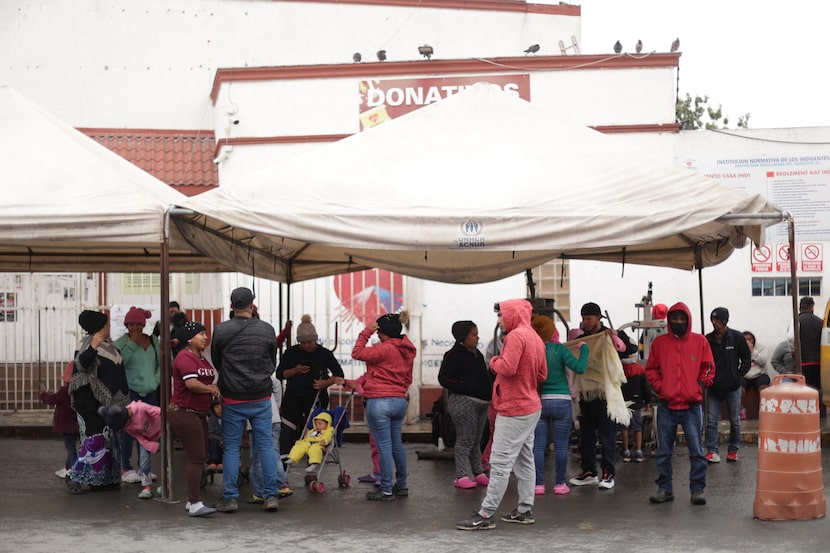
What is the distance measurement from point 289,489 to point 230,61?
14629 millimetres

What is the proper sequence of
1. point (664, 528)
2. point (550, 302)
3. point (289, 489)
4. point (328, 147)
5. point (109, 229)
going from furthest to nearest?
point (550, 302), point (328, 147), point (289, 489), point (109, 229), point (664, 528)

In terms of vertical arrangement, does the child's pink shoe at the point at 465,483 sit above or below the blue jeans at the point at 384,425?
below

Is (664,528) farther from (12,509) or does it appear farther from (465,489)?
(12,509)

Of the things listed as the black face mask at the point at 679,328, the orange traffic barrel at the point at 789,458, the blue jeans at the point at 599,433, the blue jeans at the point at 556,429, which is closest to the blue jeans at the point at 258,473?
the blue jeans at the point at 556,429

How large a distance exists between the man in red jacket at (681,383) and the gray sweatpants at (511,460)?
1432 mm

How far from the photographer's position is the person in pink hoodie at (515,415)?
→ 9328mm

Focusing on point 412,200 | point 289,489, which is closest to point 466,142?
point 412,200

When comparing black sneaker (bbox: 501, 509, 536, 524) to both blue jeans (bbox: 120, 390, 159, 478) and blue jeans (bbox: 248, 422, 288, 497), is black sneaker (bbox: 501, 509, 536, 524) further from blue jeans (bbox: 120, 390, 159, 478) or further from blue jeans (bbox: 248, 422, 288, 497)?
blue jeans (bbox: 120, 390, 159, 478)

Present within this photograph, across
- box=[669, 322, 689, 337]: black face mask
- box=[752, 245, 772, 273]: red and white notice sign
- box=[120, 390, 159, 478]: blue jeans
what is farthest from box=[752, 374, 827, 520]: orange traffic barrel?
box=[752, 245, 772, 273]: red and white notice sign

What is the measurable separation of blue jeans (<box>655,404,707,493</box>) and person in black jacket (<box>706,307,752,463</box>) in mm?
2857

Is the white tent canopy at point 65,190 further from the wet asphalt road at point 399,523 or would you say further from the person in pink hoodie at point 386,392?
the wet asphalt road at point 399,523

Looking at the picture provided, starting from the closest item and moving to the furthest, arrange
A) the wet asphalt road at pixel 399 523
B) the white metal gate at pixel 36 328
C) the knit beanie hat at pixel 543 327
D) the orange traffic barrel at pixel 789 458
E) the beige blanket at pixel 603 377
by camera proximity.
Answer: the wet asphalt road at pixel 399 523 < the orange traffic barrel at pixel 789 458 < the knit beanie hat at pixel 543 327 < the beige blanket at pixel 603 377 < the white metal gate at pixel 36 328

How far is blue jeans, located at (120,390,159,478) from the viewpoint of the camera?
11.1m

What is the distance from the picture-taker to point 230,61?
23953 mm
